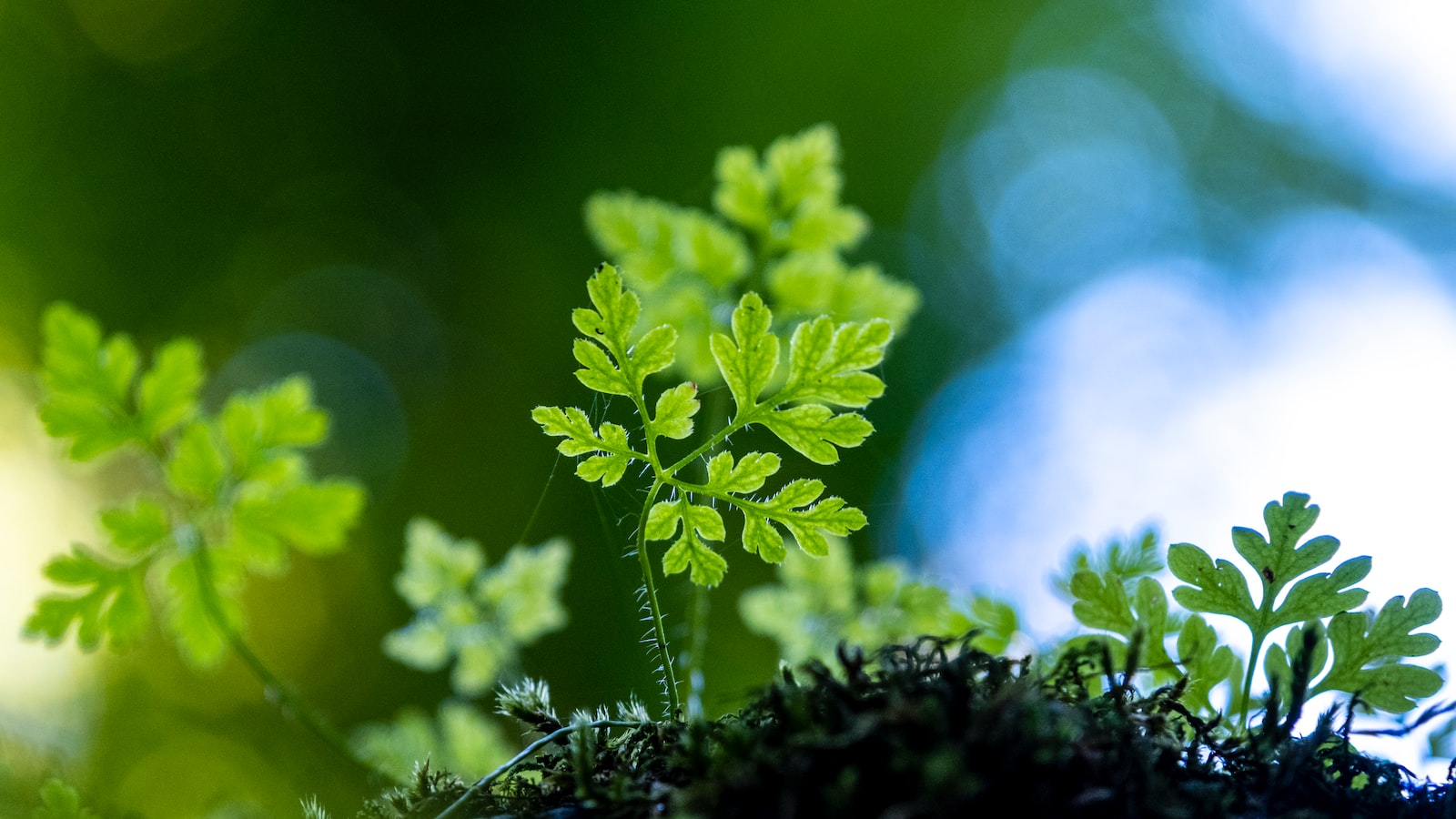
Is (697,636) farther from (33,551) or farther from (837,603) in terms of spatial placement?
(33,551)

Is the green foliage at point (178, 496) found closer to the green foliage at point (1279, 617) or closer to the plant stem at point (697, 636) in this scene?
the plant stem at point (697, 636)

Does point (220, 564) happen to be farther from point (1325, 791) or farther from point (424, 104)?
point (424, 104)

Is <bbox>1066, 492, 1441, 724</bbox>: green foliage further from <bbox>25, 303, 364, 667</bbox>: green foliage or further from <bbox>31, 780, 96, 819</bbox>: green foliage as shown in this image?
<bbox>25, 303, 364, 667</bbox>: green foliage

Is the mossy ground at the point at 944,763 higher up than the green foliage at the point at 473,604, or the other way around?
the green foliage at the point at 473,604

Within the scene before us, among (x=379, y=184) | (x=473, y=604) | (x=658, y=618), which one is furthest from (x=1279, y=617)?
(x=379, y=184)

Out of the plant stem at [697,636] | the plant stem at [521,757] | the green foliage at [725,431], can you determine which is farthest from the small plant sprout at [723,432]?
the plant stem at [697,636]
